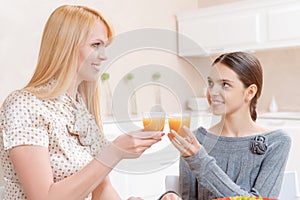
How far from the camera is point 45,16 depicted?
3111 millimetres

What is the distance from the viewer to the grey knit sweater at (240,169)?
1.37 metres

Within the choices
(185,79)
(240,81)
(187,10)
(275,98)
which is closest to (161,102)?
(185,79)

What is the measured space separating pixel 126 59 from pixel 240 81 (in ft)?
2.29

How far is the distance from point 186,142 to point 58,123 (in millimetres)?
446

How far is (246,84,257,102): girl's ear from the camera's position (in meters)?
1.54

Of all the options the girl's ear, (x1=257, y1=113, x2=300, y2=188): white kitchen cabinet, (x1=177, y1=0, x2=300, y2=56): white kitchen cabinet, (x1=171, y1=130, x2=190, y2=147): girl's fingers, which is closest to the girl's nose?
(x1=171, y1=130, x2=190, y2=147): girl's fingers

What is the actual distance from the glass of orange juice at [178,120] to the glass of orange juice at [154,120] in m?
0.03

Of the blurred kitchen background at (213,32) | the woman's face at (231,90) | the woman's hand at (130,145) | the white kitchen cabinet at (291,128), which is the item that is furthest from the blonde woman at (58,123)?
the white kitchen cabinet at (291,128)

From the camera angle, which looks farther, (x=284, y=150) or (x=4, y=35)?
(x=4, y=35)

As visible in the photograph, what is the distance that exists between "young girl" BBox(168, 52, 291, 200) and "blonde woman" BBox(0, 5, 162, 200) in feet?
1.05

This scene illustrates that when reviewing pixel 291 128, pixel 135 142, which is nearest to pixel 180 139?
pixel 135 142

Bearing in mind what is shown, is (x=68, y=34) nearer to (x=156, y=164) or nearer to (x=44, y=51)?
(x=44, y=51)

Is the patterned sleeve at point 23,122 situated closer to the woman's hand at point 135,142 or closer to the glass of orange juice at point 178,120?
the woman's hand at point 135,142

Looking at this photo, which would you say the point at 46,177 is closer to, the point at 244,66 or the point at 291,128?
the point at 244,66
